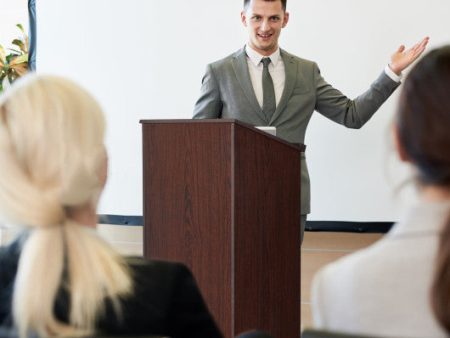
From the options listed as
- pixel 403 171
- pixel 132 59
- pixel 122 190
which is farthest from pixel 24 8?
pixel 403 171

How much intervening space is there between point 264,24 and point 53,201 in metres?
2.48

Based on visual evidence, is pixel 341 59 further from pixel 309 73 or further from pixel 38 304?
pixel 38 304

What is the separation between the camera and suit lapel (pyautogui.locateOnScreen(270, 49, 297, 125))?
137 inches

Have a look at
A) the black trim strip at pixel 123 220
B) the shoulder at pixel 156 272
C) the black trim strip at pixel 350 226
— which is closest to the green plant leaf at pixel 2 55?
the black trim strip at pixel 123 220

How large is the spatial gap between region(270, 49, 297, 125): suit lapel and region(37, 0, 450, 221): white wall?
62cm

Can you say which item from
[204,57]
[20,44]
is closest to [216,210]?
[204,57]

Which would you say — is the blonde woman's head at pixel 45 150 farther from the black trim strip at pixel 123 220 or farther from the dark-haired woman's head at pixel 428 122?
the black trim strip at pixel 123 220

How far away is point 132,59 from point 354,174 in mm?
1605

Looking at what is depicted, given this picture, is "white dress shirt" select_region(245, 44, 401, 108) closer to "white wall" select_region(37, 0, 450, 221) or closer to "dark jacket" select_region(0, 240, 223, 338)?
"white wall" select_region(37, 0, 450, 221)

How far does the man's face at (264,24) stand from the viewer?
11.6ft

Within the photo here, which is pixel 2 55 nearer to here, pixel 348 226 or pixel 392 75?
pixel 348 226

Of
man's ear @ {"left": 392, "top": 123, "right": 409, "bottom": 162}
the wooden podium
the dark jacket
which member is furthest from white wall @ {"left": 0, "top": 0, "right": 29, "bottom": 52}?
man's ear @ {"left": 392, "top": 123, "right": 409, "bottom": 162}

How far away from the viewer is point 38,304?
1.16m

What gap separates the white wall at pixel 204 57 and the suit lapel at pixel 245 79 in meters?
0.74
